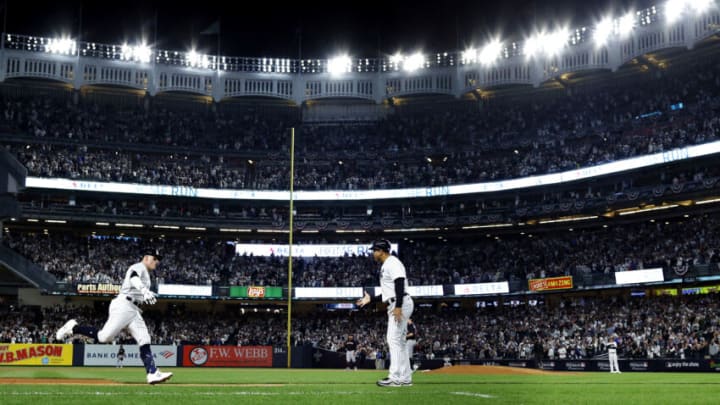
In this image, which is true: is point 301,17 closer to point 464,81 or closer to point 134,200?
point 464,81

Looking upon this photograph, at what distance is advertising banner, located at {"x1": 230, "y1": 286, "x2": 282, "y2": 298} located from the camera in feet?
174

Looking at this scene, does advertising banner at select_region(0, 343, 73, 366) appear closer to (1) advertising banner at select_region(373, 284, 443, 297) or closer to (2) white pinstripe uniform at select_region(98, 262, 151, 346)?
(1) advertising banner at select_region(373, 284, 443, 297)

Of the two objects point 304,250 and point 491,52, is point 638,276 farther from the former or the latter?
point 304,250

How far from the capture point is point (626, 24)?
5281 centimetres

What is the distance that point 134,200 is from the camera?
194 ft

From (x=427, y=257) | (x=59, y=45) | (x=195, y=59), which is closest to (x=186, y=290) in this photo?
(x=427, y=257)

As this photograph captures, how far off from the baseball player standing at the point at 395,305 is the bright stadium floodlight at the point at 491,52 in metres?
50.3

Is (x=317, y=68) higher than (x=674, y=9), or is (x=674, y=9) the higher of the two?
(x=317, y=68)

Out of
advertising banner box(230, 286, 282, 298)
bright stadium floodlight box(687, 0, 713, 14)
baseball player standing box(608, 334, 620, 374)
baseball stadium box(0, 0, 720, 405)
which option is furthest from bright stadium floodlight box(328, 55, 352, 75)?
baseball player standing box(608, 334, 620, 374)

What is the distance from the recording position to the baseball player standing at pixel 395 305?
12.0 metres

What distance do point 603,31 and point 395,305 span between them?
48422 millimetres

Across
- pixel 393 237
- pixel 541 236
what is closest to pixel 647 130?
pixel 541 236

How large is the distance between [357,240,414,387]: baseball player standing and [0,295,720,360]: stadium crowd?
27004 mm

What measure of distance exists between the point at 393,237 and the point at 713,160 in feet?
86.7
